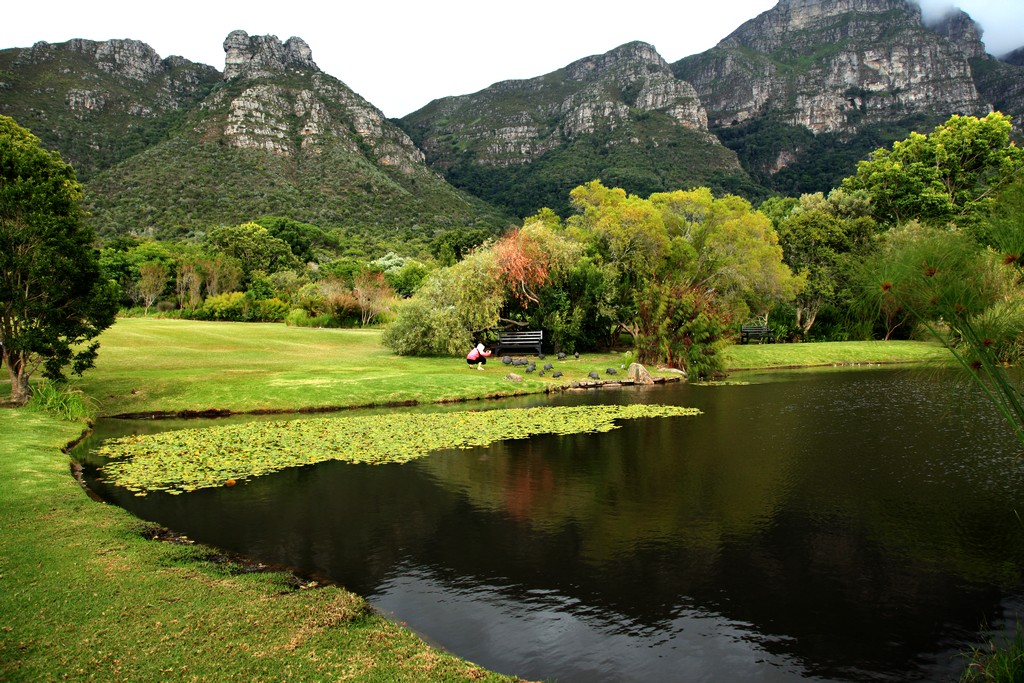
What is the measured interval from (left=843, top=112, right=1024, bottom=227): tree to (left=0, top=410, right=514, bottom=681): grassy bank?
191 feet

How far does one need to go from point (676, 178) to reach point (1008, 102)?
349ft

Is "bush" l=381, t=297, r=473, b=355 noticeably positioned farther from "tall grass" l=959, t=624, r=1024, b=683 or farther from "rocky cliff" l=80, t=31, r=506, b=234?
"rocky cliff" l=80, t=31, r=506, b=234

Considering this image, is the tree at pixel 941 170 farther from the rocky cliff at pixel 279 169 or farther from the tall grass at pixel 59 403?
the rocky cliff at pixel 279 169

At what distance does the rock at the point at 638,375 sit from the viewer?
96.1 feet

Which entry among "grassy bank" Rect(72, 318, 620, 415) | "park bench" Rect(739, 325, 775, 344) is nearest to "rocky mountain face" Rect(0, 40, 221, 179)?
"grassy bank" Rect(72, 318, 620, 415)

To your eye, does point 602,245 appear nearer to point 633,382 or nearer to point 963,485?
point 633,382

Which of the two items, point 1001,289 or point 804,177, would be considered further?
point 804,177

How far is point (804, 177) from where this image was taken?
145 meters

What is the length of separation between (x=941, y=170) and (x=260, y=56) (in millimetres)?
155202

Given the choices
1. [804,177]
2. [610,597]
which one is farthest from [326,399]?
[804,177]

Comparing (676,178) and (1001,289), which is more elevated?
(676,178)

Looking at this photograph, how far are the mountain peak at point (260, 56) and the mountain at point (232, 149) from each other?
0.58 m

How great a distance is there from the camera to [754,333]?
44.2m

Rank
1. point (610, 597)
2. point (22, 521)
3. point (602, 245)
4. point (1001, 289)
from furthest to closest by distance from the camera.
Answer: point (602, 245) → point (22, 521) → point (610, 597) → point (1001, 289)
